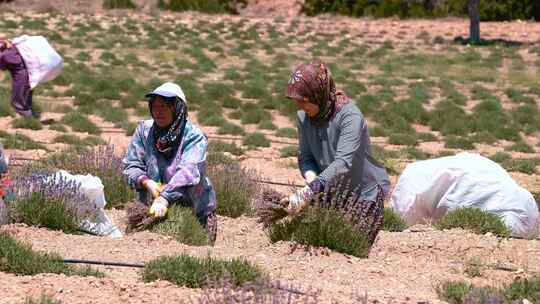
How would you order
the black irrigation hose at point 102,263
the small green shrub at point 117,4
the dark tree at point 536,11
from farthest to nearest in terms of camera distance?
the small green shrub at point 117,4 < the dark tree at point 536,11 < the black irrigation hose at point 102,263

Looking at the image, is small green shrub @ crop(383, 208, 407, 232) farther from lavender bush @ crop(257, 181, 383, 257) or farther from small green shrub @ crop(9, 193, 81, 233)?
small green shrub @ crop(9, 193, 81, 233)

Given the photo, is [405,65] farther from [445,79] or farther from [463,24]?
[463,24]

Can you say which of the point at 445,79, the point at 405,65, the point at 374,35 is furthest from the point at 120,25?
the point at 445,79

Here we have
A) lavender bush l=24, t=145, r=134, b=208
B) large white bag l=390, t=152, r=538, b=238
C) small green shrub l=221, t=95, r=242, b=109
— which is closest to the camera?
large white bag l=390, t=152, r=538, b=238

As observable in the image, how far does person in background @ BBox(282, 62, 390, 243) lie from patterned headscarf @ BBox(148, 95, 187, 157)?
727 mm

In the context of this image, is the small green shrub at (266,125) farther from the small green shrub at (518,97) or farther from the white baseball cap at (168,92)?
the white baseball cap at (168,92)

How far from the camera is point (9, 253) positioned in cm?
541

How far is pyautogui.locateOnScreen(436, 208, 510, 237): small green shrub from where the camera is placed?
310 inches

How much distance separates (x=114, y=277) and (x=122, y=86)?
14.1 metres

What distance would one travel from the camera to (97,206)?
23.7ft

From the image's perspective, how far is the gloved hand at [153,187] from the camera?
663cm

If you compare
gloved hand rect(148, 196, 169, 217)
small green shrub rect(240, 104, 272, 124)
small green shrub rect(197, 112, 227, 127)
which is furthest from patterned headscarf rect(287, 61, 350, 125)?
small green shrub rect(240, 104, 272, 124)

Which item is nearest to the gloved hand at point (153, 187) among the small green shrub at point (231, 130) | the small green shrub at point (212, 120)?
the small green shrub at point (231, 130)

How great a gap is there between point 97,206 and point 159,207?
31.9 inches
